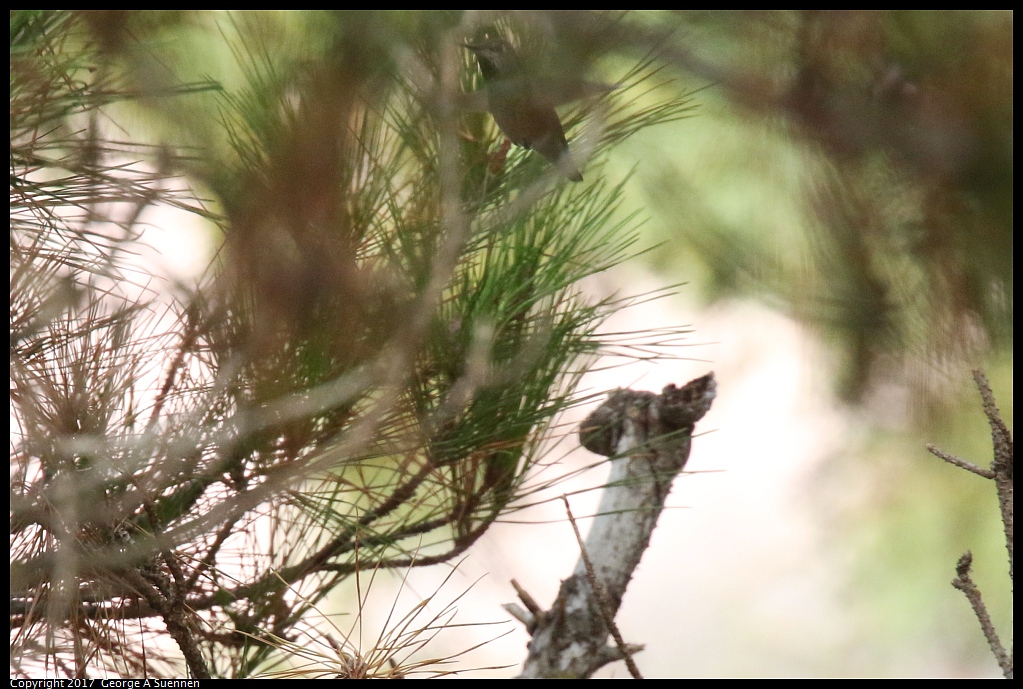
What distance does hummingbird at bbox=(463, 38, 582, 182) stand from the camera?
1.65 ft

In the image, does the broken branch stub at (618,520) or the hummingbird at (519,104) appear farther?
the broken branch stub at (618,520)

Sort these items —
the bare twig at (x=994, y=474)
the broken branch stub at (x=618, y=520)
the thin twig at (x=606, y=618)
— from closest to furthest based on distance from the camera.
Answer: the bare twig at (x=994, y=474) → the thin twig at (x=606, y=618) → the broken branch stub at (x=618, y=520)

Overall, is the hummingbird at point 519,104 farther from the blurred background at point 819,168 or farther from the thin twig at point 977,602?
the thin twig at point 977,602

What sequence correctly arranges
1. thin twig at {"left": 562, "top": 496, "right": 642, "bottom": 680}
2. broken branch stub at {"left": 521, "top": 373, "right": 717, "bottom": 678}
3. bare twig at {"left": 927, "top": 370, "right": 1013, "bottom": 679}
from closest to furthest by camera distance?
1. bare twig at {"left": 927, "top": 370, "right": 1013, "bottom": 679}
2. thin twig at {"left": 562, "top": 496, "right": 642, "bottom": 680}
3. broken branch stub at {"left": 521, "top": 373, "right": 717, "bottom": 678}

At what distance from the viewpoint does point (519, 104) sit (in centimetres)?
52

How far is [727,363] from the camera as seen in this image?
1492mm

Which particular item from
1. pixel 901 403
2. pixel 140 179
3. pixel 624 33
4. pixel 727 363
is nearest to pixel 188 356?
pixel 140 179

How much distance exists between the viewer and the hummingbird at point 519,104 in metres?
0.50

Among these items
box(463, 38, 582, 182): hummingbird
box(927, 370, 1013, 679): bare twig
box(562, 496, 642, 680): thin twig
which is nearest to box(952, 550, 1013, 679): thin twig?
box(927, 370, 1013, 679): bare twig

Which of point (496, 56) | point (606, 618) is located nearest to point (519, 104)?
point (496, 56)

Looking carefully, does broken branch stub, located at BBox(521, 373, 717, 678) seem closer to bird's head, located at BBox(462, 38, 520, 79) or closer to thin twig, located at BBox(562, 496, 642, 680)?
thin twig, located at BBox(562, 496, 642, 680)

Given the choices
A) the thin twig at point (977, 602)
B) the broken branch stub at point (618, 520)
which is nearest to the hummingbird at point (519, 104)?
the broken branch stub at point (618, 520)
